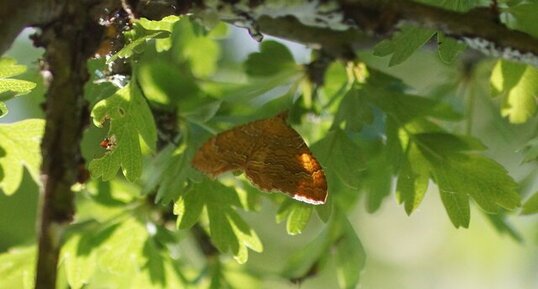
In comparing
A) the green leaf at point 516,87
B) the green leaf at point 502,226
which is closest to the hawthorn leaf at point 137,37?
the green leaf at point 516,87

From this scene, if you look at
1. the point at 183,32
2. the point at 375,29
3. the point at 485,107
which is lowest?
the point at 485,107

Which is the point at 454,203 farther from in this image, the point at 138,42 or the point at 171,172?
the point at 138,42

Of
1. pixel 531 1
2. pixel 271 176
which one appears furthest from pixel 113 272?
pixel 531 1

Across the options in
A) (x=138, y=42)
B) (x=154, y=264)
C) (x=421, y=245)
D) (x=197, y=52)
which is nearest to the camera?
(x=138, y=42)

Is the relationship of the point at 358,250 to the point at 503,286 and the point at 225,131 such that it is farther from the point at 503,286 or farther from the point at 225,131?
the point at 503,286

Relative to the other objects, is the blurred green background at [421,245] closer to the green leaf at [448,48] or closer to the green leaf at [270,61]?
the green leaf at [270,61]

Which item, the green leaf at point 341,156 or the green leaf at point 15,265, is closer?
the green leaf at point 341,156

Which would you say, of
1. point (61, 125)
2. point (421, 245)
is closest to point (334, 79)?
point (61, 125)
